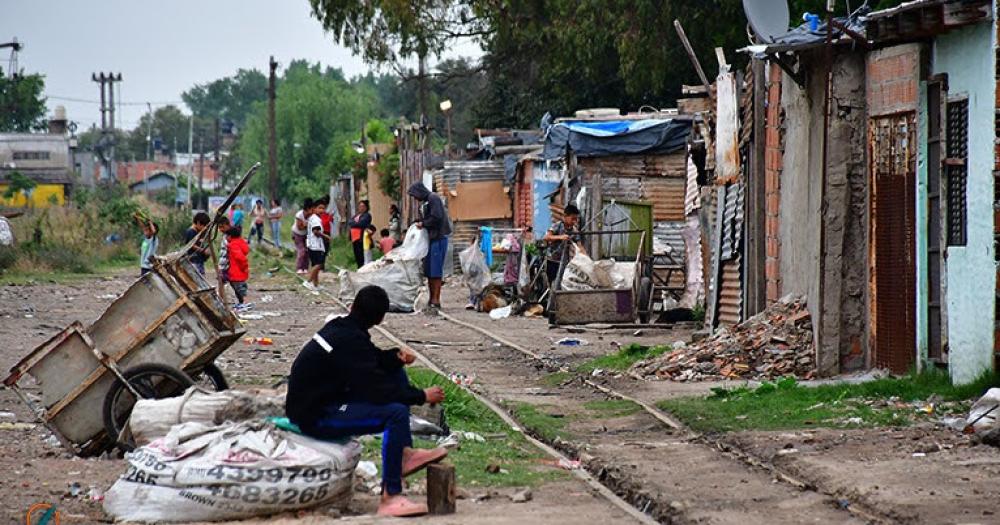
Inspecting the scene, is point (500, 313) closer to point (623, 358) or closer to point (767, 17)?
point (623, 358)

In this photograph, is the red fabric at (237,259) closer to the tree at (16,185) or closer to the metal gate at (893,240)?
the metal gate at (893,240)

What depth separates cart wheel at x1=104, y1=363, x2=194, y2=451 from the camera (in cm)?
1055

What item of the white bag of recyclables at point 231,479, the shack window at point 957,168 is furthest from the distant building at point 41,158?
the white bag of recyclables at point 231,479

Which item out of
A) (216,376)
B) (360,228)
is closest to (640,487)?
(216,376)

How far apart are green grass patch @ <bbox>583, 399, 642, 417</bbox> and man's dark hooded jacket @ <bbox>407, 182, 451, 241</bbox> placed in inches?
386

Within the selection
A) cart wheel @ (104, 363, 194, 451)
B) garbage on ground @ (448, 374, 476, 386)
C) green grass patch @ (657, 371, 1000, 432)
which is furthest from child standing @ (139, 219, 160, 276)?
cart wheel @ (104, 363, 194, 451)

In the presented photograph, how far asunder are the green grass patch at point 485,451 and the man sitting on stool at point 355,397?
1.04 metres

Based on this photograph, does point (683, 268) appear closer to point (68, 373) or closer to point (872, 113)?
point (872, 113)

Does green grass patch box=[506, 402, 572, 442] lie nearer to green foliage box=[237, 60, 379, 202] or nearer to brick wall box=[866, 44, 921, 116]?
brick wall box=[866, 44, 921, 116]

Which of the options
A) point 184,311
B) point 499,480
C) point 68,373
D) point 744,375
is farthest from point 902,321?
point 68,373

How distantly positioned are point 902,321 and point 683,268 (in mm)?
10933

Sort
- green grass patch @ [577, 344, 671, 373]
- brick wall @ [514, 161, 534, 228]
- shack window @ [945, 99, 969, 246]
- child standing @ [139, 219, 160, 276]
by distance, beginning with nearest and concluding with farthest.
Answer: shack window @ [945, 99, 969, 246], green grass patch @ [577, 344, 671, 373], child standing @ [139, 219, 160, 276], brick wall @ [514, 161, 534, 228]

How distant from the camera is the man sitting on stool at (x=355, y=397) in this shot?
8523 millimetres

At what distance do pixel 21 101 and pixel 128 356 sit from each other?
8089cm
